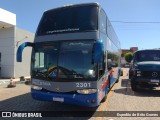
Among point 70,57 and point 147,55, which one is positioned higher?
point 147,55

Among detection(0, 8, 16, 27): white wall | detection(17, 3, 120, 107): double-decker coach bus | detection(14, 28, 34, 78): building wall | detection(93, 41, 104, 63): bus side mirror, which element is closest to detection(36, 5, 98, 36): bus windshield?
detection(17, 3, 120, 107): double-decker coach bus

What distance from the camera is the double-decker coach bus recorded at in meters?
7.19

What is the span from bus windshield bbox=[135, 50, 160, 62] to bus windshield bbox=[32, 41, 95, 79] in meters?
6.60

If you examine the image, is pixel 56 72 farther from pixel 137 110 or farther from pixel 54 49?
pixel 137 110

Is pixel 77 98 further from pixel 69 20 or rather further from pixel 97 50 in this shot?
pixel 69 20

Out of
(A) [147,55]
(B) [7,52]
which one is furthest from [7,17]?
(A) [147,55]

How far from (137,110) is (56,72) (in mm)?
3257

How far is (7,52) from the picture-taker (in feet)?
78.7

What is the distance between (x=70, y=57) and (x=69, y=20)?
154cm

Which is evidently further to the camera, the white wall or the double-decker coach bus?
the white wall

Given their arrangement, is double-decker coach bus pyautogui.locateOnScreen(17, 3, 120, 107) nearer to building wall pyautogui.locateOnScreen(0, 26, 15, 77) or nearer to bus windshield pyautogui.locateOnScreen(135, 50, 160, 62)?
bus windshield pyautogui.locateOnScreen(135, 50, 160, 62)

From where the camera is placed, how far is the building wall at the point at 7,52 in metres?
23.7

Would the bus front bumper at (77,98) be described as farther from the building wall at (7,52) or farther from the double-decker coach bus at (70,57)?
the building wall at (7,52)

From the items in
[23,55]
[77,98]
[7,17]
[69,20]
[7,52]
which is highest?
[7,17]
